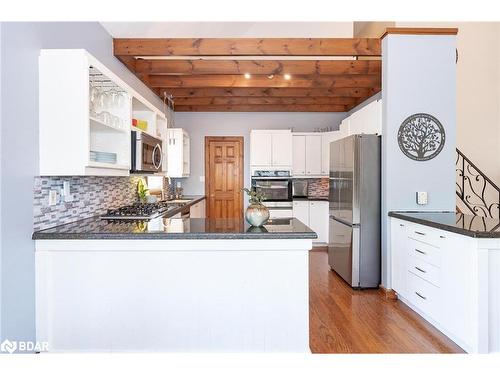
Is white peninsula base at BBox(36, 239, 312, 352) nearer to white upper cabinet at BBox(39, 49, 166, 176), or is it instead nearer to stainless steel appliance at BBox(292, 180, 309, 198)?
white upper cabinet at BBox(39, 49, 166, 176)

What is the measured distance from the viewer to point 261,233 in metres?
2.18

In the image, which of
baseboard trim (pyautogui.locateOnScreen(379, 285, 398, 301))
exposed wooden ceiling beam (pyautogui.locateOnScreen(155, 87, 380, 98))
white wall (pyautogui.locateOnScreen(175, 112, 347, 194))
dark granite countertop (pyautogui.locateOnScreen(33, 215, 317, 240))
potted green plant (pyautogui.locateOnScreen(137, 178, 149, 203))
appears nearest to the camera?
dark granite countertop (pyautogui.locateOnScreen(33, 215, 317, 240))

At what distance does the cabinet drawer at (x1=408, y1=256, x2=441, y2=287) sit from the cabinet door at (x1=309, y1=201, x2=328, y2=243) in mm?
3149

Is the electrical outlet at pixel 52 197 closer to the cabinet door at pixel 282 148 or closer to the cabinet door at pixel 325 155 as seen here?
the cabinet door at pixel 282 148

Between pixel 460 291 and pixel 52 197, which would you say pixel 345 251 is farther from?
pixel 52 197

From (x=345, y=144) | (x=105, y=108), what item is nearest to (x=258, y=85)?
(x=345, y=144)

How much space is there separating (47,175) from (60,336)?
1065mm

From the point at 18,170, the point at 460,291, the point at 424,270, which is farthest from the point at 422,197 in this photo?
the point at 18,170

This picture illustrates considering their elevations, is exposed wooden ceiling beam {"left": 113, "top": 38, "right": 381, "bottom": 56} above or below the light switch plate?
above

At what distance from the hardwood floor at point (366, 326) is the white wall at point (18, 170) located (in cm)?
200

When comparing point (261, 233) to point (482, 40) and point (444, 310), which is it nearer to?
point (444, 310)

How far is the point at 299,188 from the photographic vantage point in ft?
22.4

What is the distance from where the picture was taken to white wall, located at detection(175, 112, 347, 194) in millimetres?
7020

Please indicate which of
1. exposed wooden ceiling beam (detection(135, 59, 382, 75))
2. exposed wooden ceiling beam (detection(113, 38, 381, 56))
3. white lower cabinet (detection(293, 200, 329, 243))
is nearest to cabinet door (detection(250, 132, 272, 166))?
white lower cabinet (detection(293, 200, 329, 243))
